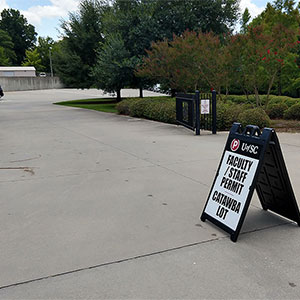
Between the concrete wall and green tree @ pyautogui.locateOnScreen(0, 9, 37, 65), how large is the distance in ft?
176

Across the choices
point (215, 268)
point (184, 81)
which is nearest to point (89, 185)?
point (215, 268)

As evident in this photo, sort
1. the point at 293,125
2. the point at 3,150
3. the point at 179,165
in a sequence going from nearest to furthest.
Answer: the point at 179,165
the point at 3,150
the point at 293,125

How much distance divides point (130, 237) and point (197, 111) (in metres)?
7.41

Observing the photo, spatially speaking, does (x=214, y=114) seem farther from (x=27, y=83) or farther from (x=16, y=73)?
(x=16, y=73)

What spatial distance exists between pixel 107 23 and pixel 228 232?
1996 centimetres

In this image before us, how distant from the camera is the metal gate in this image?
1075 centimetres

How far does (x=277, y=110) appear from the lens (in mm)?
14078

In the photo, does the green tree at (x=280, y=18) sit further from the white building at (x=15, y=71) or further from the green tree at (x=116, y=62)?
the white building at (x=15, y=71)

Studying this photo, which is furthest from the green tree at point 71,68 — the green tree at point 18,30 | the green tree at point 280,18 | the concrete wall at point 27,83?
the green tree at point 18,30

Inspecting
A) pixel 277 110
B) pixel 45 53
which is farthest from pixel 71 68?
pixel 45 53

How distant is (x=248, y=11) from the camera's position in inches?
1254

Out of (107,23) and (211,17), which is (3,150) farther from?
(211,17)

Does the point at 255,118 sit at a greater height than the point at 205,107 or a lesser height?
lesser

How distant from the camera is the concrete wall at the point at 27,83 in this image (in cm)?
5988
